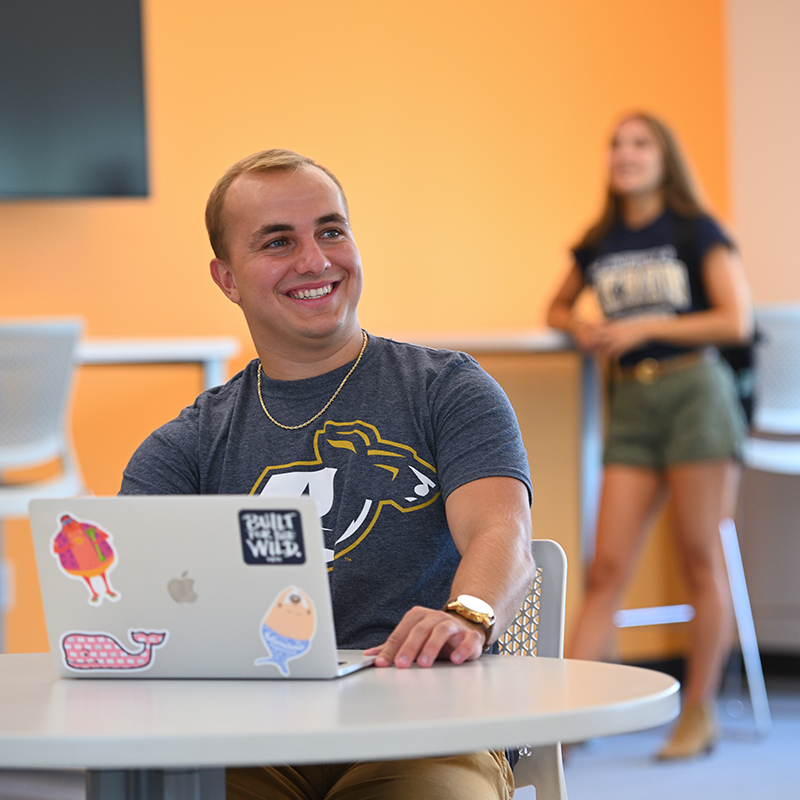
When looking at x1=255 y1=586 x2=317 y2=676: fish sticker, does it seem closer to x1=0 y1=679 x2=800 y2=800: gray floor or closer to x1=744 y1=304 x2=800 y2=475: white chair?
x1=0 y1=679 x2=800 y2=800: gray floor

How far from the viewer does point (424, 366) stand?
1527 millimetres

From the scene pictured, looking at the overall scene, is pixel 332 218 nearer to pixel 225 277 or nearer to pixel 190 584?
pixel 225 277

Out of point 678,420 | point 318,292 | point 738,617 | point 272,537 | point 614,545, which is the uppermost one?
point 318,292

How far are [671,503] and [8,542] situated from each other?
1.77 meters

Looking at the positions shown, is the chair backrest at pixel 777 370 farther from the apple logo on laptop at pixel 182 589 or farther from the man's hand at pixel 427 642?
the apple logo on laptop at pixel 182 589

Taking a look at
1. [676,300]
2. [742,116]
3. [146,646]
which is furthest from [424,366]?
[742,116]

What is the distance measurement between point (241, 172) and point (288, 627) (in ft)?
2.66

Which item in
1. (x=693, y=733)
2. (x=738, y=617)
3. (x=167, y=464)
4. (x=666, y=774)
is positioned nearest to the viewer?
(x=167, y=464)

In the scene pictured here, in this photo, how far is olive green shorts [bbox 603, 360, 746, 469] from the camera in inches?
118

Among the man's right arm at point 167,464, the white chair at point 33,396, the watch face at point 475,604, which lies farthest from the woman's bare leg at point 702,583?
the watch face at point 475,604


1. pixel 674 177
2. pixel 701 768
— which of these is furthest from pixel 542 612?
pixel 674 177

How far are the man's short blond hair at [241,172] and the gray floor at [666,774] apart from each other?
162 cm

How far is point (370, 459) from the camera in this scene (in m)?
1.43

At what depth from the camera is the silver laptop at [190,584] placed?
3.14ft
